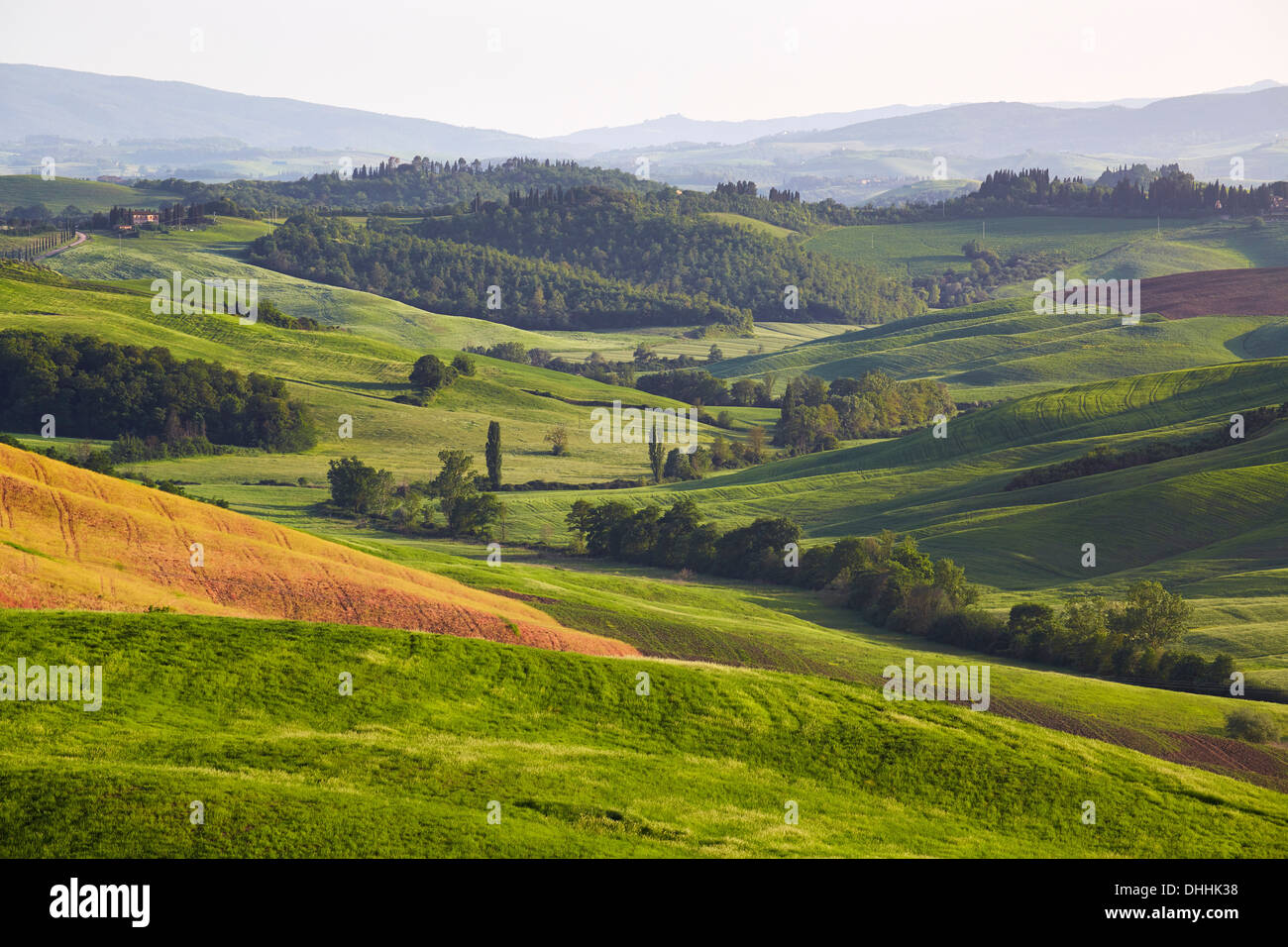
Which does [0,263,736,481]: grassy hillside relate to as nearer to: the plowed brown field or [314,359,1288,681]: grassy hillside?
[314,359,1288,681]: grassy hillside

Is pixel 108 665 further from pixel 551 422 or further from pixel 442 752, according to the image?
pixel 551 422

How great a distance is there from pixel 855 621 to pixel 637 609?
14.9m

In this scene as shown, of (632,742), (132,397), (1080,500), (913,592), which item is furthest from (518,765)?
(132,397)

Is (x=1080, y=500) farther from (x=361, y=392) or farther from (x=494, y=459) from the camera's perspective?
(x=361, y=392)

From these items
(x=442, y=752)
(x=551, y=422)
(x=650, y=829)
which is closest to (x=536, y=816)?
(x=650, y=829)

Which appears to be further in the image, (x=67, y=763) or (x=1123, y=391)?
(x=1123, y=391)

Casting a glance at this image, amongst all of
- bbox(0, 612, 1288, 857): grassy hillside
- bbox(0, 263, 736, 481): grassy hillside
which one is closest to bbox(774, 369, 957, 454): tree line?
bbox(0, 263, 736, 481): grassy hillside

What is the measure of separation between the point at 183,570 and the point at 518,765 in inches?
818

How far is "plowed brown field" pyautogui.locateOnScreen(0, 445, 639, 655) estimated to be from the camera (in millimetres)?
39875

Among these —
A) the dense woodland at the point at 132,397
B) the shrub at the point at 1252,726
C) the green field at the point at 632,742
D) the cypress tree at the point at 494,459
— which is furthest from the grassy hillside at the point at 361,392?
the shrub at the point at 1252,726

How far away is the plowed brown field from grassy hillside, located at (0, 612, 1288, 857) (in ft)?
20.5
